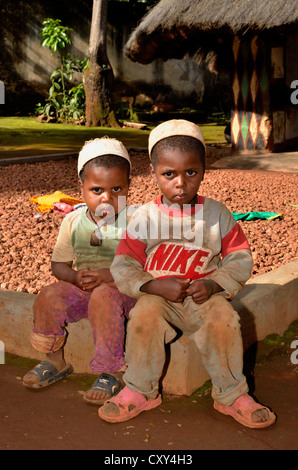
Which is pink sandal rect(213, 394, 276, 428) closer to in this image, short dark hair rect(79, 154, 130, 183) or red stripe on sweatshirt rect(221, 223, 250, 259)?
red stripe on sweatshirt rect(221, 223, 250, 259)

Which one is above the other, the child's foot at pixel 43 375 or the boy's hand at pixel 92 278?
the boy's hand at pixel 92 278

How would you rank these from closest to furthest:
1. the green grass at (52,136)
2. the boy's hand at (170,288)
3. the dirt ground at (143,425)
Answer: the dirt ground at (143,425)
the boy's hand at (170,288)
the green grass at (52,136)

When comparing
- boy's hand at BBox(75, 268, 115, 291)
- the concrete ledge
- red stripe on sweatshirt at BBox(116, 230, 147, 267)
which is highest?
red stripe on sweatshirt at BBox(116, 230, 147, 267)

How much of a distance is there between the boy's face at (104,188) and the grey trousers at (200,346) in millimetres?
454

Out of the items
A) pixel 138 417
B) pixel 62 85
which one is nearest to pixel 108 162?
pixel 138 417

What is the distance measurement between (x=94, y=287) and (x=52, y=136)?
9.12 metres

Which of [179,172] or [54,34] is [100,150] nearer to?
[179,172]

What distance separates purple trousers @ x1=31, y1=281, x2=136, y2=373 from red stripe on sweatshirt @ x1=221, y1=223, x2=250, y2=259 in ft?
1.44

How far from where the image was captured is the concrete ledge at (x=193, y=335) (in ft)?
8.05

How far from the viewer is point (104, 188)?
257 centimetres

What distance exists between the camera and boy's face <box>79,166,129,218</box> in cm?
257

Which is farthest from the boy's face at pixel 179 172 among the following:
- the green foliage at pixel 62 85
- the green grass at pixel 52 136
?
the green foliage at pixel 62 85

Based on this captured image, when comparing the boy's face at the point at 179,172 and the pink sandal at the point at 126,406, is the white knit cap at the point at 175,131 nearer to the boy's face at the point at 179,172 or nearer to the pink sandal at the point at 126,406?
the boy's face at the point at 179,172

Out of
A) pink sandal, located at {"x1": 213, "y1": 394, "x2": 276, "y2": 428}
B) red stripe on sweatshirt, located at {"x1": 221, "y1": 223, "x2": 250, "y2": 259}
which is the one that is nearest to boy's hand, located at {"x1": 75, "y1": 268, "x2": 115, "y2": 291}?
red stripe on sweatshirt, located at {"x1": 221, "y1": 223, "x2": 250, "y2": 259}
